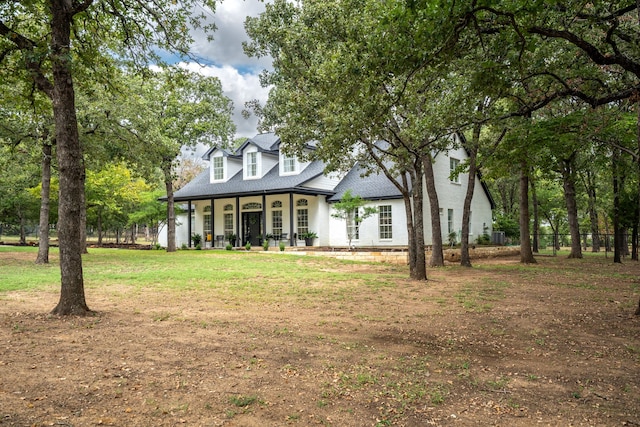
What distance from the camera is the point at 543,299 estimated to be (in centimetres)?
908

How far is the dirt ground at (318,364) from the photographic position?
356 cm

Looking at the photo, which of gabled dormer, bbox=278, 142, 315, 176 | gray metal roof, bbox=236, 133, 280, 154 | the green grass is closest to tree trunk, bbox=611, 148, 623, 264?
the green grass

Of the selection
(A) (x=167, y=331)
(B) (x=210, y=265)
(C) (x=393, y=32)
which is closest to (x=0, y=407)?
(A) (x=167, y=331)

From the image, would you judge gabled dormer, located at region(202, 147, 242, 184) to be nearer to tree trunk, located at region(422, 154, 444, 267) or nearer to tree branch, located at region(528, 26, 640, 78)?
tree trunk, located at region(422, 154, 444, 267)

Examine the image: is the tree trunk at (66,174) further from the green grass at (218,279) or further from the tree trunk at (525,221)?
the tree trunk at (525,221)

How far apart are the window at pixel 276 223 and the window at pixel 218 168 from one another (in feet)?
16.3

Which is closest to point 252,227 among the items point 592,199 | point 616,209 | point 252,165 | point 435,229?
point 252,165

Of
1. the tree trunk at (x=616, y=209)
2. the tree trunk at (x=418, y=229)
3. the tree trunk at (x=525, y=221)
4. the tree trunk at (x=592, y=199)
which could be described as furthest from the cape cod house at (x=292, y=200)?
the tree trunk at (x=418, y=229)

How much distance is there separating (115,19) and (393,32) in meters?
6.72

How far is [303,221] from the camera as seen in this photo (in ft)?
85.8

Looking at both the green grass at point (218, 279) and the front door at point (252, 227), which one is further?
the front door at point (252, 227)

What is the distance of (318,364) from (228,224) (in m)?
24.4

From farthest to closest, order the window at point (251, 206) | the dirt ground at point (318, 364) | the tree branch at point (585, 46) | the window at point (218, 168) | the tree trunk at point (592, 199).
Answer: the window at point (218, 168)
the window at point (251, 206)
the tree trunk at point (592, 199)
the tree branch at point (585, 46)
the dirt ground at point (318, 364)

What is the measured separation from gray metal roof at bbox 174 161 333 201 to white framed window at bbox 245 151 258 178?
533mm
